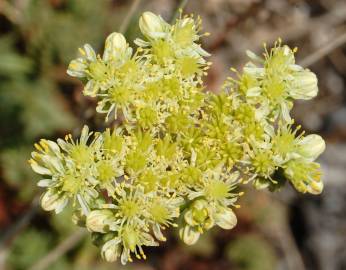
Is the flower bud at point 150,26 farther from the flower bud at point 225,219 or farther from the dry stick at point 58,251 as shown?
the dry stick at point 58,251

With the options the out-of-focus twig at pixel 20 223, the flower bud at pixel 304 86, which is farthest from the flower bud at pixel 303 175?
the out-of-focus twig at pixel 20 223

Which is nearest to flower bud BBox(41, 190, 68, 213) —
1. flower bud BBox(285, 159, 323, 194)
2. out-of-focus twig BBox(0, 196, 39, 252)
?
out-of-focus twig BBox(0, 196, 39, 252)

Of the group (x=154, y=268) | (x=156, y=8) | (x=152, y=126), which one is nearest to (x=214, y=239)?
(x=154, y=268)

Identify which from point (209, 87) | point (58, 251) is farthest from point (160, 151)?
point (209, 87)

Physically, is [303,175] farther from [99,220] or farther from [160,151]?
[99,220]

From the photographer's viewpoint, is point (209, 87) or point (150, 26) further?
point (209, 87)
